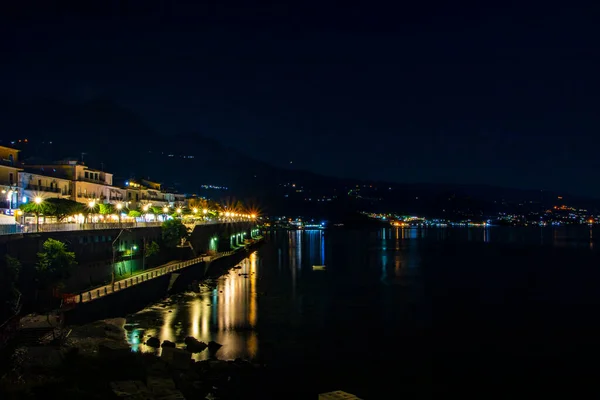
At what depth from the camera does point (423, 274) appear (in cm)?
6825

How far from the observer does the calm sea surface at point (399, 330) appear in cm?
2536

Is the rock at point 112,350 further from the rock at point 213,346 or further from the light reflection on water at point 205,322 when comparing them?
the rock at point 213,346

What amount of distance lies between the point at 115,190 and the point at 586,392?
2410 inches

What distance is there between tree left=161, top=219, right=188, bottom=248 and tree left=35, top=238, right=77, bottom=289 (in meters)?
22.6

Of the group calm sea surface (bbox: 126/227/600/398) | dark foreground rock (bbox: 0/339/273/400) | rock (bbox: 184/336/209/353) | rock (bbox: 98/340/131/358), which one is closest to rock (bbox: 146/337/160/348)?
calm sea surface (bbox: 126/227/600/398)

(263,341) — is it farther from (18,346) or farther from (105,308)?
(18,346)

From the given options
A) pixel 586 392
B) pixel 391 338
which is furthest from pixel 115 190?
pixel 586 392

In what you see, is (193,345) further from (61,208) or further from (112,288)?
(61,208)

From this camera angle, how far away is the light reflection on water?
2850cm

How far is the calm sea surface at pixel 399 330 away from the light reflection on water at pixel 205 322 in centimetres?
8

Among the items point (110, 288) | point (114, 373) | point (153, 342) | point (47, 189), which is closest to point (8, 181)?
point (47, 189)

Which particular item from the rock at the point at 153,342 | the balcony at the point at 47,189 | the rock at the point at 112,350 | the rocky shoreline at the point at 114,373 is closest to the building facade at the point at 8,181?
the balcony at the point at 47,189

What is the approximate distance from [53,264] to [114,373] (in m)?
11.8

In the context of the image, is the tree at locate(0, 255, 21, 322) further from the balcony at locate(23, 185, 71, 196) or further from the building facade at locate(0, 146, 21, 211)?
the balcony at locate(23, 185, 71, 196)
